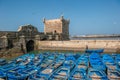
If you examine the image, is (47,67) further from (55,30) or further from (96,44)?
(55,30)

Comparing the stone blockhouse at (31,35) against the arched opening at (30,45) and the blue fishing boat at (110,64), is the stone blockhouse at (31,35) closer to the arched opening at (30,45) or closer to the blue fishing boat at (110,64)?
the arched opening at (30,45)

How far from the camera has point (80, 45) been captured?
3762 cm

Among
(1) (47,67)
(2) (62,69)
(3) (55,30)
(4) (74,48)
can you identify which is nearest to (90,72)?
(2) (62,69)

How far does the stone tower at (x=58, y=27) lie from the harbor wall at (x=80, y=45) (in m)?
9.61

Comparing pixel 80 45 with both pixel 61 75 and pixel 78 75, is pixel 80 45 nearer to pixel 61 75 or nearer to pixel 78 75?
pixel 78 75

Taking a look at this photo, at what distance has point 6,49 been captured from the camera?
105ft

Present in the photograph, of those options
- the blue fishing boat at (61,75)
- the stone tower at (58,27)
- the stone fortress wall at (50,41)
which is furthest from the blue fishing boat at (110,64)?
the stone tower at (58,27)

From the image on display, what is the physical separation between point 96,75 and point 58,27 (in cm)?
3913

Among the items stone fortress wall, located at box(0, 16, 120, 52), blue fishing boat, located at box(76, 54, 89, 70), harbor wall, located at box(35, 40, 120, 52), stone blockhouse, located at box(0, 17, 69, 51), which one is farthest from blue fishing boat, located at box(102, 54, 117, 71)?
stone blockhouse, located at box(0, 17, 69, 51)

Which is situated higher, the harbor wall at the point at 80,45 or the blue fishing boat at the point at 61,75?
the harbor wall at the point at 80,45

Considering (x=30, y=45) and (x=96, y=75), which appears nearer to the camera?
(x=96, y=75)

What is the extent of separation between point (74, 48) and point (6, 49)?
16.0 m

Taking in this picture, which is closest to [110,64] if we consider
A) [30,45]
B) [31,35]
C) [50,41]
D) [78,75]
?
[78,75]

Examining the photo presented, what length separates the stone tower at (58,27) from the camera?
50969 mm
